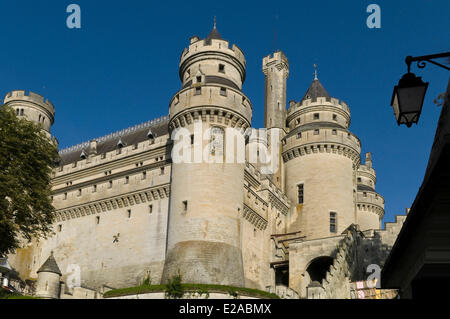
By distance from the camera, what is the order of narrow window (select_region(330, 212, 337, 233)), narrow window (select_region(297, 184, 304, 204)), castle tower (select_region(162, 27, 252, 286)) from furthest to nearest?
narrow window (select_region(297, 184, 304, 204))
narrow window (select_region(330, 212, 337, 233))
castle tower (select_region(162, 27, 252, 286))

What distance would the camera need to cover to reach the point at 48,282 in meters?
42.3

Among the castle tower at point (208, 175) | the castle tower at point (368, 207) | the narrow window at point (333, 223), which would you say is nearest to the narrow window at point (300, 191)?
→ the narrow window at point (333, 223)

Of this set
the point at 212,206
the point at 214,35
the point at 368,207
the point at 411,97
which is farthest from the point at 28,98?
the point at 411,97

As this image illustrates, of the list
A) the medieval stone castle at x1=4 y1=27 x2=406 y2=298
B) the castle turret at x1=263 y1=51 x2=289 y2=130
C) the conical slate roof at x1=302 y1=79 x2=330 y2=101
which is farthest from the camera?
the castle turret at x1=263 y1=51 x2=289 y2=130

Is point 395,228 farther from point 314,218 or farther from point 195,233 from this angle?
point 195,233

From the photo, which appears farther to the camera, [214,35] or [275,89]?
[275,89]

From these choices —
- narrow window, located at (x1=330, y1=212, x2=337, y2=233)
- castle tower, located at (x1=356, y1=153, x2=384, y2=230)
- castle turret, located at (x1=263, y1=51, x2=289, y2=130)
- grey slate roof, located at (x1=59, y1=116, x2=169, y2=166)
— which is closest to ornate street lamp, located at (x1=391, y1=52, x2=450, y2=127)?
grey slate roof, located at (x1=59, y1=116, x2=169, y2=166)

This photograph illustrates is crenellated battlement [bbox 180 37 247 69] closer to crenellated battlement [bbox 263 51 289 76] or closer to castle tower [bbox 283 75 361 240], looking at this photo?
castle tower [bbox 283 75 361 240]

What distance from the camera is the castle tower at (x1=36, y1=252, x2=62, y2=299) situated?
41969mm

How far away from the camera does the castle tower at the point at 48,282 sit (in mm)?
41969

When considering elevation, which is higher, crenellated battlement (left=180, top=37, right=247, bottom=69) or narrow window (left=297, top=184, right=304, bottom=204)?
crenellated battlement (left=180, top=37, right=247, bottom=69)

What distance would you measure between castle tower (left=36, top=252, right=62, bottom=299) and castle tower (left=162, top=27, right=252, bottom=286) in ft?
28.5

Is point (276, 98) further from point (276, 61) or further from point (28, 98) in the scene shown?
point (28, 98)

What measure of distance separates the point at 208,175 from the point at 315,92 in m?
21.4
